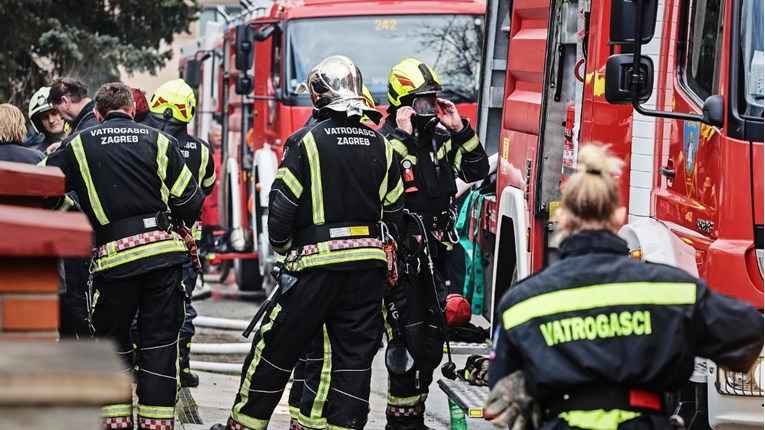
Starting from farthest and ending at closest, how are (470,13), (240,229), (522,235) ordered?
(240,229) < (470,13) < (522,235)

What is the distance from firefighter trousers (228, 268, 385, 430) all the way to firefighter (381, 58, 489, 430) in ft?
1.89

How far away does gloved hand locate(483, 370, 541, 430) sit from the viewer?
371 cm

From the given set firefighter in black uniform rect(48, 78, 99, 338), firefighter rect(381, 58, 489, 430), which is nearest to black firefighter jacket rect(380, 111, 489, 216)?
firefighter rect(381, 58, 489, 430)

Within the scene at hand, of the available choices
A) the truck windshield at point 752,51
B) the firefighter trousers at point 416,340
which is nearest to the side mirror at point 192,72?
the firefighter trousers at point 416,340

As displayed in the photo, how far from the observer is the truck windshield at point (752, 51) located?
16.6ft

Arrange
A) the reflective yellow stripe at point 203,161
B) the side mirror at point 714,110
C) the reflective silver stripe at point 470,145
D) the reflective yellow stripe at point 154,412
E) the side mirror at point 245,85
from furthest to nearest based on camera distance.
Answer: the side mirror at point 245,85, the reflective yellow stripe at point 203,161, the reflective silver stripe at point 470,145, the reflective yellow stripe at point 154,412, the side mirror at point 714,110

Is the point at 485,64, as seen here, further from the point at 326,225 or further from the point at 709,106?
the point at 709,106

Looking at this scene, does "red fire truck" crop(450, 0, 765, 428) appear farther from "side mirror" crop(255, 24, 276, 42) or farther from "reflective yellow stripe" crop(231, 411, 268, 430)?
"side mirror" crop(255, 24, 276, 42)

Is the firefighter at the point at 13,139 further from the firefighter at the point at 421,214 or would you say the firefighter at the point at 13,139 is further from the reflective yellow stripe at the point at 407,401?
the reflective yellow stripe at the point at 407,401

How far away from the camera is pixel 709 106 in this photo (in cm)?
505

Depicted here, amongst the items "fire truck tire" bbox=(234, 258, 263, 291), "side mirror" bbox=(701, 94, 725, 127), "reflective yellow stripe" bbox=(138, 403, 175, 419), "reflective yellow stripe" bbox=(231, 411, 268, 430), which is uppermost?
"side mirror" bbox=(701, 94, 725, 127)

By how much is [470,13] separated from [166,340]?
22.9 ft

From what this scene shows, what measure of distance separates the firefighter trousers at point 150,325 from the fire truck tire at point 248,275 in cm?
792

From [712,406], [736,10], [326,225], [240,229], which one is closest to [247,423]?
[326,225]
